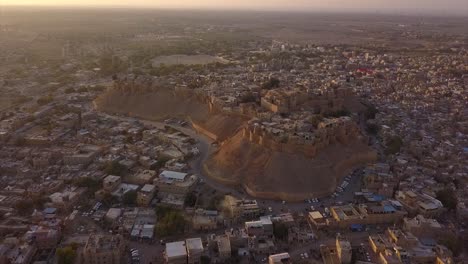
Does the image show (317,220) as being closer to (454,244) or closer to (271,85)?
(454,244)

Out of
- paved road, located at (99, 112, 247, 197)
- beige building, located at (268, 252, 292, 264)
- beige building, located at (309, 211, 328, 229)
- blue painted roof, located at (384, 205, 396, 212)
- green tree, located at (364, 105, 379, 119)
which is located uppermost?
green tree, located at (364, 105, 379, 119)

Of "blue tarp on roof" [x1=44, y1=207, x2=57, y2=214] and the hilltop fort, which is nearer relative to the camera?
"blue tarp on roof" [x1=44, y1=207, x2=57, y2=214]

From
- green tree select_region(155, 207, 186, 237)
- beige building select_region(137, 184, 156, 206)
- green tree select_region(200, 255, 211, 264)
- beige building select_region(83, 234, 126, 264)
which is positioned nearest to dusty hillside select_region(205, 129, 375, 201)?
beige building select_region(137, 184, 156, 206)

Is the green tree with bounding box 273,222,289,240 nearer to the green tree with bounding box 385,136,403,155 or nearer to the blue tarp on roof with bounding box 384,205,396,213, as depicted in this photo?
the blue tarp on roof with bounding box 384,205,396,213

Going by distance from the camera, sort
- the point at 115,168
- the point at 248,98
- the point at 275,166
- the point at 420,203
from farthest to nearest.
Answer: the point at 248,98 < the point at 115,168 < the point at 275,166 < the point at 420,203

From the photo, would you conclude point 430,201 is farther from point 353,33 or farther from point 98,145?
point 353,33

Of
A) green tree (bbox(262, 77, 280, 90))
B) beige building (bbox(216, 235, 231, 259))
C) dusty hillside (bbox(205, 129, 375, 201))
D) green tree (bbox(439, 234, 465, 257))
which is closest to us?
beige building (bbox(216, 235, 231, 259))

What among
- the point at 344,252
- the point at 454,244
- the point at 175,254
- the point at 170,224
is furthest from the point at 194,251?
the point at 454,244

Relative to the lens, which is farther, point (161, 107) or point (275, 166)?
point (161, 107)
